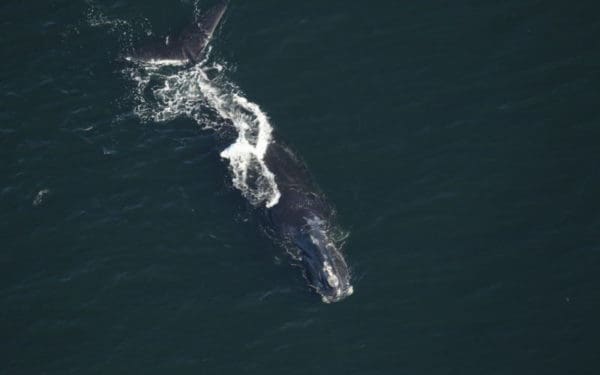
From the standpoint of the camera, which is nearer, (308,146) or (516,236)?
(516,236)

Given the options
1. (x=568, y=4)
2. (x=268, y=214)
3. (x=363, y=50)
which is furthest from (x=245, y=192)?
(x=568, y=4)

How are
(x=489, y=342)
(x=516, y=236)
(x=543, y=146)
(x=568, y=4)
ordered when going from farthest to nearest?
(x=568, y=4) → (x=543, y=146) → (x=516, y=236) → (x=489, y=342)

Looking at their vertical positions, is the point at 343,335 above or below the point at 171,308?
below

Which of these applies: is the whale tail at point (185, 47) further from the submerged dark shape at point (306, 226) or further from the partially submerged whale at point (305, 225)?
the submerged dark shape at point (306, 226)

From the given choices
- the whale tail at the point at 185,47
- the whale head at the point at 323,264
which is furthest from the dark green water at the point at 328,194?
the whale tail at the point at 185,47

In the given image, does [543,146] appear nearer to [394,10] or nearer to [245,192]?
[394,10]

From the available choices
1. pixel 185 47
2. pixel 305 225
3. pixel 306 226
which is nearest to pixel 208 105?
pixel 185 47

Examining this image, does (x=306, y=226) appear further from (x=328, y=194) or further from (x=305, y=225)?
(x=328, y=194)
